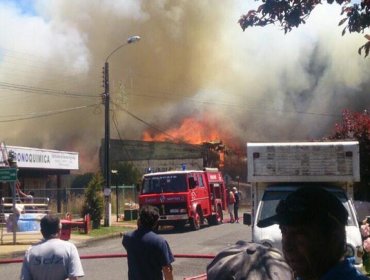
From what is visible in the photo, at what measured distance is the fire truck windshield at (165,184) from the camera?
2323 centimetres

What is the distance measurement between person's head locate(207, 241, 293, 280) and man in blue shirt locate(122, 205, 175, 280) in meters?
3.28

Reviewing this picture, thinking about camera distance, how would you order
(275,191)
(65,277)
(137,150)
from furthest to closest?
(137,150)
(275,191)
(65,277)

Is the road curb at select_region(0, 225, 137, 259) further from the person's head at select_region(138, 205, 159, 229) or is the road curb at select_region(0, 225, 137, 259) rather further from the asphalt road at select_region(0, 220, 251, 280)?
the person's head at select_region(138, 205, 159, 229)

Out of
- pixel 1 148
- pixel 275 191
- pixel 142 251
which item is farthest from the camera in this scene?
pixel 1 148

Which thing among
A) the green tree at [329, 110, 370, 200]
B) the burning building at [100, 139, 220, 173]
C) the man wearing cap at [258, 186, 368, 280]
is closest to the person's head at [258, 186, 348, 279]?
the man wearing cap at [258, 186, 368, 280]

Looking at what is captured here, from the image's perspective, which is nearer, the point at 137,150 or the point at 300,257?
the point at 300,257

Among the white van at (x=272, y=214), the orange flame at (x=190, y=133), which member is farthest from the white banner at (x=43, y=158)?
the orange flame at (x=190, y=133)

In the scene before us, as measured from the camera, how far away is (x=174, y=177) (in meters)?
23.4

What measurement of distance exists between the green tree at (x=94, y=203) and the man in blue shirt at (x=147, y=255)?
18797 mm

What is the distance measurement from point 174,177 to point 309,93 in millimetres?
37945

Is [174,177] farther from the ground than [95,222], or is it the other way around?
[174,177]

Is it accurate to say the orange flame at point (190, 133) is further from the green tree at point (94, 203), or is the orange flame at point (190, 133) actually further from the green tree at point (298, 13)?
the green tree at point (298, 13)

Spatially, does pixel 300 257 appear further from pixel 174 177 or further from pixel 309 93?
pixel 309 93

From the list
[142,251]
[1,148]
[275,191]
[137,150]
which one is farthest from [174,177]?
[137,150]
